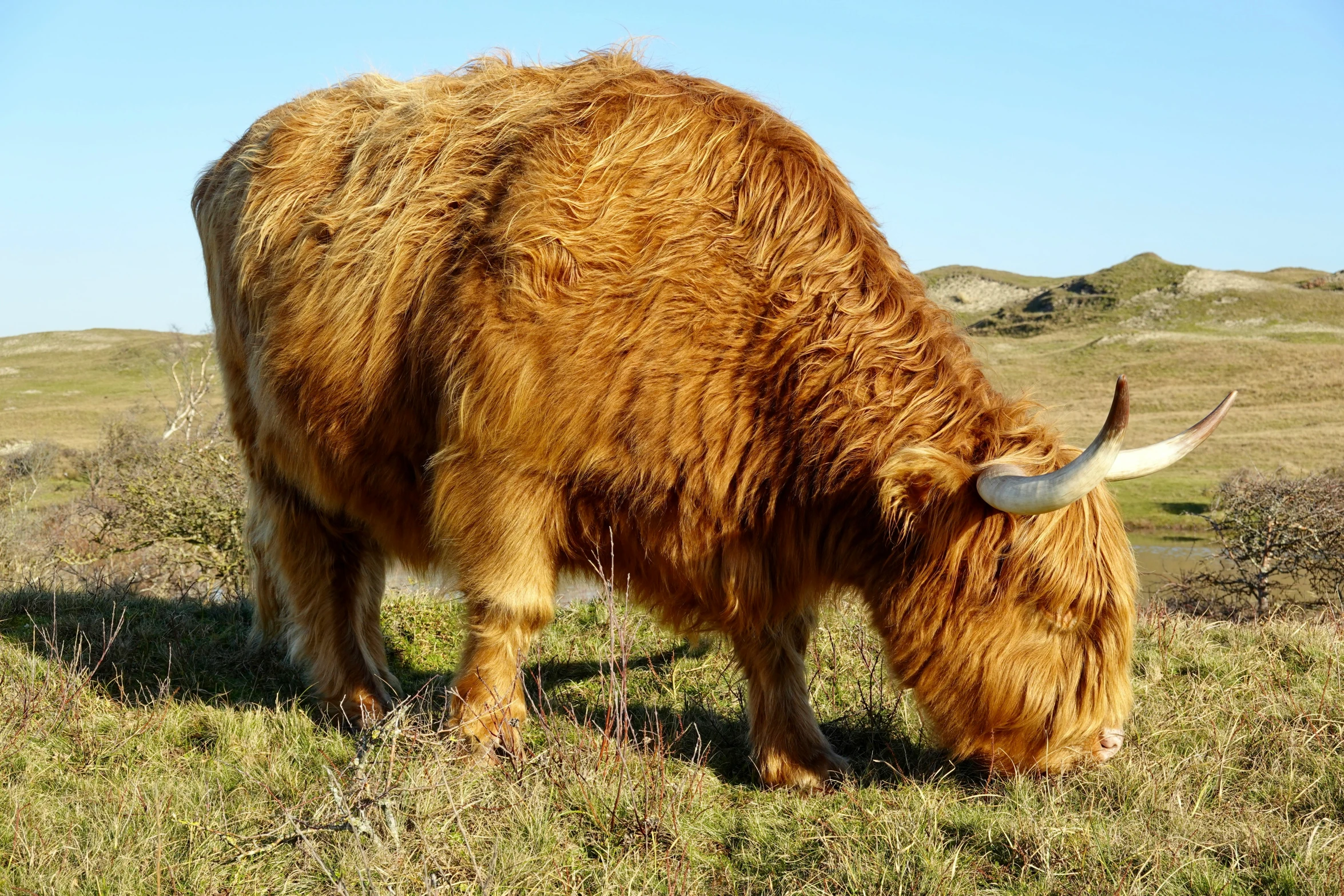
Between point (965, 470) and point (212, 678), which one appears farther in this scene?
point (212, 678)

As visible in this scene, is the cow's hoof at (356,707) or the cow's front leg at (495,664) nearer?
the cow's front leg at (495,664)

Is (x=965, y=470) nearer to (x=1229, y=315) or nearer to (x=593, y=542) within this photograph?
(x=593, y=542)

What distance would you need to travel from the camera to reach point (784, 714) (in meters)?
3.78

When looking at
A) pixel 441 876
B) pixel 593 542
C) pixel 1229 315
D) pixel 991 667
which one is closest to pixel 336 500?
pixel 593 542

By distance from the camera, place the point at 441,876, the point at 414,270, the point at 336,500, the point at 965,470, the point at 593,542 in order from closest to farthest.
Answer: the point at 441,876, the point at 965,470, the point at 593,542, the point at 414,270, the point at 336,500

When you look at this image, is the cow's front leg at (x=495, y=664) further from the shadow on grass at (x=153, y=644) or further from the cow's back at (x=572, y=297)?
the shadow on grass at (x=153, y=644)

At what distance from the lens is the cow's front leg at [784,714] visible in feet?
12.2

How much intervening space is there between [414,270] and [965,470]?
2117mm

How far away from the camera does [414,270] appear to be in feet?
12.3

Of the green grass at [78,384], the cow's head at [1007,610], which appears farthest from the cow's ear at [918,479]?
the green grass at [78,384]

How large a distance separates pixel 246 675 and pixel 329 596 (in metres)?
0.73

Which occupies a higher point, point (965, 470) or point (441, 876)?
point (965, 470)

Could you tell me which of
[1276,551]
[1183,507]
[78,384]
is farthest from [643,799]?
[78,384]

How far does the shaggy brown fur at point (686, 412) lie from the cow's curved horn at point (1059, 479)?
0.12 metres
